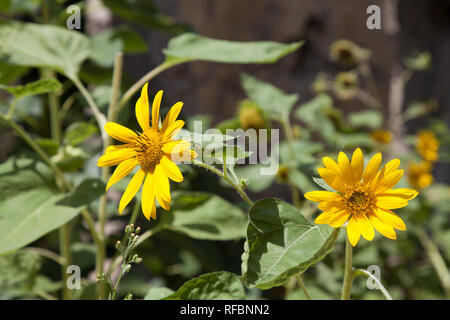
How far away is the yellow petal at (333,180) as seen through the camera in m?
0.39

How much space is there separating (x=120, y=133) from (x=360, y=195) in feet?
0.77

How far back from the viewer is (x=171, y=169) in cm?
38

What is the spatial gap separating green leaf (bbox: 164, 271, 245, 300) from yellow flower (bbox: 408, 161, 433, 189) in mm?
853

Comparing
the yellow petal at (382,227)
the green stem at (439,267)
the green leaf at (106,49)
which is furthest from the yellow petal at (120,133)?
the green stem at (439,267)

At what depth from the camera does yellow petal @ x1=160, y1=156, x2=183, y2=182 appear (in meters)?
0.37

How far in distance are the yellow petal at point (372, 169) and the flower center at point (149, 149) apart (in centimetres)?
19

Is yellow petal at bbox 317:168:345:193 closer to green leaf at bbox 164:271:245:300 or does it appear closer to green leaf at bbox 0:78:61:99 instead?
green leaf at bbox 164:271:245:300

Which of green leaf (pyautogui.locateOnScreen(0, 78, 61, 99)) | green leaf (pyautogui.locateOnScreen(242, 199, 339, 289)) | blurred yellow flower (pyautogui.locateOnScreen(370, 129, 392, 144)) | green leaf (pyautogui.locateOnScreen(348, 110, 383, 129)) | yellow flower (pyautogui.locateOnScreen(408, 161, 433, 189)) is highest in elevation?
green leaf (pyautogui.locateOnScreen(348, 110, 383, 129))

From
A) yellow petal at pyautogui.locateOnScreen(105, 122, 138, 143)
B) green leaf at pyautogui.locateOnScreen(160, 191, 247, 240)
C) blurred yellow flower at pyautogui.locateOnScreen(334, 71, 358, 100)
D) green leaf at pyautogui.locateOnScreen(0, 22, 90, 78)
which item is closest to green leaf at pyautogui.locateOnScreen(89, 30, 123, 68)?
green leaf at pyautogui.locateOnScreen(0, 22, 90, 78)

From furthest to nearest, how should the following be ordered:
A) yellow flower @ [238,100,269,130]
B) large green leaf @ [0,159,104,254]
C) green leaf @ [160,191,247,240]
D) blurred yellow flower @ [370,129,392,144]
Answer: blurred yellow flower @ [370,129,392,144], yellow flower @ [238,100,269,130], green leaf @ [160,191,247,240], large green leaf @ [0,159,104,254]

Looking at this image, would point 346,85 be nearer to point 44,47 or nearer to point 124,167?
point 44,47

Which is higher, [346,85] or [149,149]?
[346,85]

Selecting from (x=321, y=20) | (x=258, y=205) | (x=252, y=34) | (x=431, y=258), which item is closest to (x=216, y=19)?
(x=252, y=34)

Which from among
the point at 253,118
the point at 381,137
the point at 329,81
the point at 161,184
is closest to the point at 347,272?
the point at 161,184
